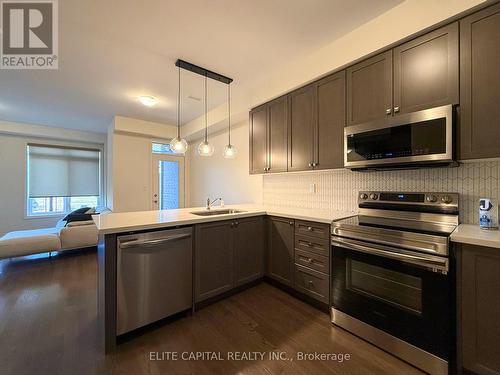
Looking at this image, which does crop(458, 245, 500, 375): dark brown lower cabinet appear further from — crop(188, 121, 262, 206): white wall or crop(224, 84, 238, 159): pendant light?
crop(188, 121, 262, 206): white wall

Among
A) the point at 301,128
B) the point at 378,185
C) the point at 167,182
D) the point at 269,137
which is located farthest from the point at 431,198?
the point at 167,182

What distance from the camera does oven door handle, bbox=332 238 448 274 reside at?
1.38m

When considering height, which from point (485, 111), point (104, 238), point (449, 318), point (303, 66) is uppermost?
point (303, 66)

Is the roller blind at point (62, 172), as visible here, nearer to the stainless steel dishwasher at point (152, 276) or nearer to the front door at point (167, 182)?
the front door at point (167, 182)

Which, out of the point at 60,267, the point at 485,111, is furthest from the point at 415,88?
the point at 60,267

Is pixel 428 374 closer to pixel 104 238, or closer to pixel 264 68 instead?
pixel 104 238

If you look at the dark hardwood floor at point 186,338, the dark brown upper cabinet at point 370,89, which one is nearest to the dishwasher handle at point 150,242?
the dark hardwood floor at point 186,338

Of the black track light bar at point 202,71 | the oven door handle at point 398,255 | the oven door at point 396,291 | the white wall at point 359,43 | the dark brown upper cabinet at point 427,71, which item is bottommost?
the oven door at point 396,291

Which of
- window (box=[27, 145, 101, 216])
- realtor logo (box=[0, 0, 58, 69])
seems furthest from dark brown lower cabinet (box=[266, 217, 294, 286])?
window (box=[27, 145, 101, 216])

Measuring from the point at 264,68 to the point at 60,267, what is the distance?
165 inches

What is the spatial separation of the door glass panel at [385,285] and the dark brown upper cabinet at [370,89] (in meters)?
1.29

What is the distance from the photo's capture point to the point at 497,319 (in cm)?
122

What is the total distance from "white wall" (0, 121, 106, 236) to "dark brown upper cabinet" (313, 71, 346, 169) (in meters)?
6.24

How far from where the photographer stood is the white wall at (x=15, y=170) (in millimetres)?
4953
